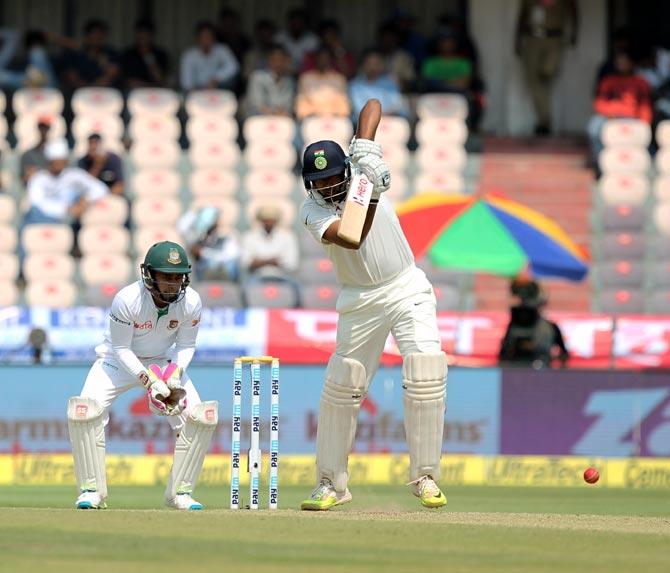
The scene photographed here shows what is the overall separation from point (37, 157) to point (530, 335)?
4.95 m

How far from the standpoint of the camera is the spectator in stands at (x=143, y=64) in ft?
54.0

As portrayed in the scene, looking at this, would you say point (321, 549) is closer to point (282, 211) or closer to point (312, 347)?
point (312, 347)

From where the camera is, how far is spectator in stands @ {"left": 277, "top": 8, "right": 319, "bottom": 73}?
16703mm

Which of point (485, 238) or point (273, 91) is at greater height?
point (273, 91)

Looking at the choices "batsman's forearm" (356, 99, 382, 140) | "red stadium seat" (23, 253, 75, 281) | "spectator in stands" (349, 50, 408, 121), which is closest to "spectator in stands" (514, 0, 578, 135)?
"spectator in stands" (349, 50, 408, 121)

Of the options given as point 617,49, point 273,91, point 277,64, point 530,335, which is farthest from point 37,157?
point 617,49

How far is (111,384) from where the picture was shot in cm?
820

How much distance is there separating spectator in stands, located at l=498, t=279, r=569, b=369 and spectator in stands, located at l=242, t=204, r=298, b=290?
2.08 metres

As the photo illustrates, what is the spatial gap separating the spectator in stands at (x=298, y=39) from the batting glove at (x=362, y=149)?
29.4 feet

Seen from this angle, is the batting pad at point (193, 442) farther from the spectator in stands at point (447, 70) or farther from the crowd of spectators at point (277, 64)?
the spectator in stands at point (447, 70)

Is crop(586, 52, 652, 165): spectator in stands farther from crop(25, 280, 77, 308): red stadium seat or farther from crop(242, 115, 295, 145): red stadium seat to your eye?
crop(25, 280, 77, 308): red stadium seat

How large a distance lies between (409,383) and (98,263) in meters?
6.81

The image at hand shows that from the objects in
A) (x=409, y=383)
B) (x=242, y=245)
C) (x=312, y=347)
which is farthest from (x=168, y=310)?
(x=242, y=245)

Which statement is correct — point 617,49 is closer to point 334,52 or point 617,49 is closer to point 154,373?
point 334,52
